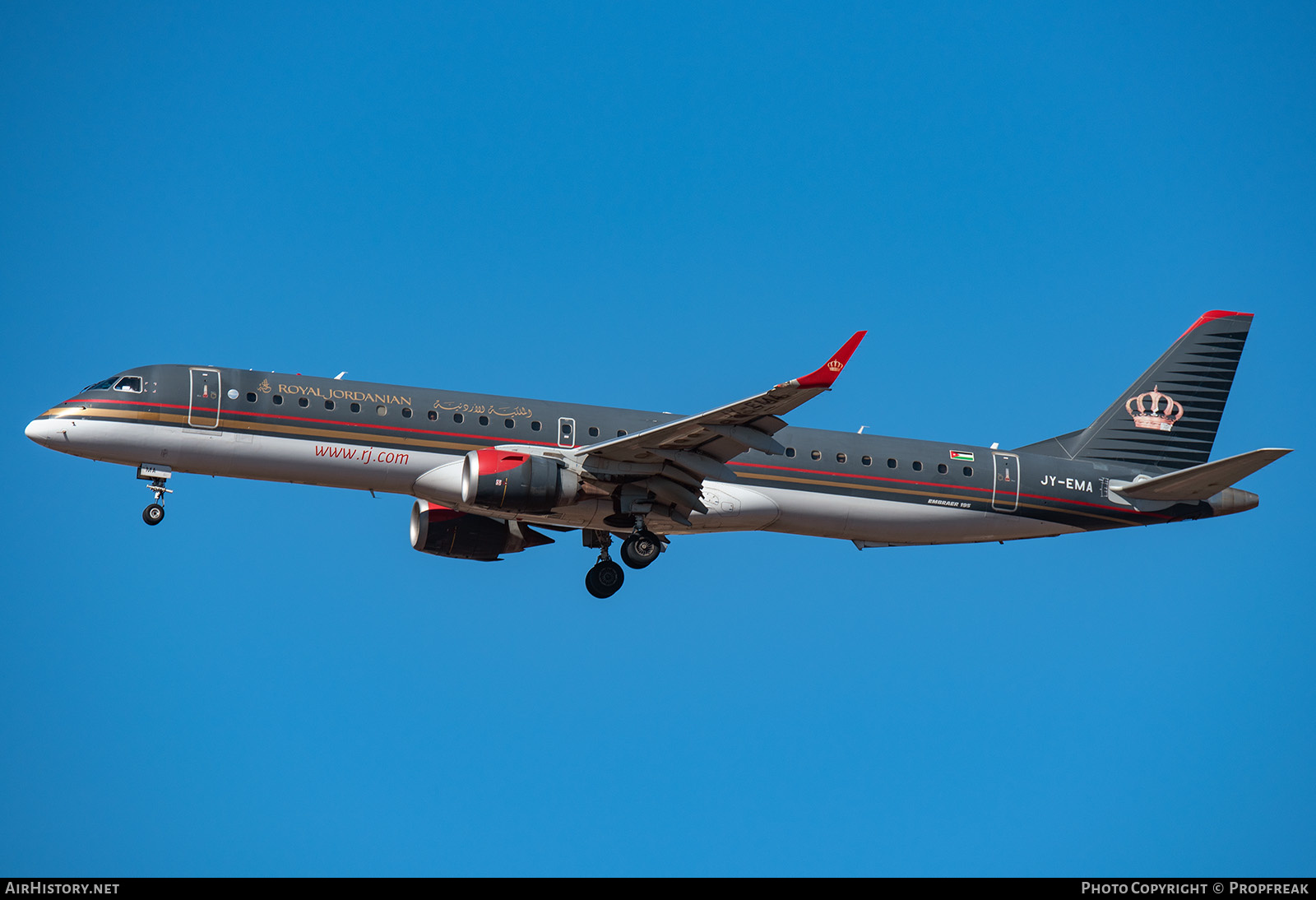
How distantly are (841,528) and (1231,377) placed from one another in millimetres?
13752

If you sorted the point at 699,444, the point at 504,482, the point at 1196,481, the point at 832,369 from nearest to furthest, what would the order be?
1. the point at 832,369
2. the point at 504,482
3. the point at 699,444
4. the point at 1196,481

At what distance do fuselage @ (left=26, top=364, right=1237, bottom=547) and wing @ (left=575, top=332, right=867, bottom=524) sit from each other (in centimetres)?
114

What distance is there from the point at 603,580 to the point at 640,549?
1.56 metres

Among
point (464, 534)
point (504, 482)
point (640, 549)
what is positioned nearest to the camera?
point (504, 482)

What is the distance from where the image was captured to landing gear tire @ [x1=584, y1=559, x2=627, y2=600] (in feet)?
114

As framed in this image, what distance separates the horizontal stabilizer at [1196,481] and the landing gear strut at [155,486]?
2519 cm

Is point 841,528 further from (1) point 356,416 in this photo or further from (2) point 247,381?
(2) point 247,381

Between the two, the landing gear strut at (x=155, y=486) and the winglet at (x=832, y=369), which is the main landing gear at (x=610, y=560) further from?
the landing gear strut at (x=155, y=486)

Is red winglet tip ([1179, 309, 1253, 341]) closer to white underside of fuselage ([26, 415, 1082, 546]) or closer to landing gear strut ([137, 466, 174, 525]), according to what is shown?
white underside of fuselage ([26, 415, 1082, 546])

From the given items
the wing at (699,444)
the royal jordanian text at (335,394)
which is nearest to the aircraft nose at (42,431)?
the royal jordanian text at (335,394)

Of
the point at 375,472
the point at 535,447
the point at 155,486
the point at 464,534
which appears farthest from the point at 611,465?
the point at 155,486

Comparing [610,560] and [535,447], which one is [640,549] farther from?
[535,447]

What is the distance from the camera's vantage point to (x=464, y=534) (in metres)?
36.2
